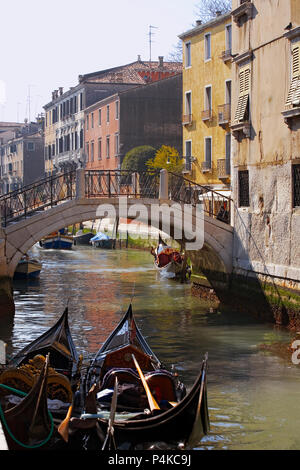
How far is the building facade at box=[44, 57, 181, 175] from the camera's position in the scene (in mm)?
32750

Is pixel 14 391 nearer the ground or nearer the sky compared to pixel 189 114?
nearer the ground

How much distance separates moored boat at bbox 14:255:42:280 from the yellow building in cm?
484

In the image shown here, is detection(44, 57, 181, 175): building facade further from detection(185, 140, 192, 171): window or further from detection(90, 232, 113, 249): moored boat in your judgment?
detection(185, 140, 192, 171): window

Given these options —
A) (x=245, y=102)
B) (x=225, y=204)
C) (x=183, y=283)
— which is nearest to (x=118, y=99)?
(x=183, y=283)

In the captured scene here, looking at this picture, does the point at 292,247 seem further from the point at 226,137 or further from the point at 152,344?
the point at 226,137

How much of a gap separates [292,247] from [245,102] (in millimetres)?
2712

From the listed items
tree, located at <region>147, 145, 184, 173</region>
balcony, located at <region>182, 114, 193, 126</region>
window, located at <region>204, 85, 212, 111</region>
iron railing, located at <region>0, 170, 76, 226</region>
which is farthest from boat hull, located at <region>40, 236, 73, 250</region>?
iron railing, located at <region>0, 170, 76, 226</region>

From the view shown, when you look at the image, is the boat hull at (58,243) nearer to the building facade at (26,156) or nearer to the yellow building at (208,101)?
the yellow building at (208,101)

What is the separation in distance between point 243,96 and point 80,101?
2296cm

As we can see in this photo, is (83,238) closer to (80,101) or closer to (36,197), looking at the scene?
(80,101)

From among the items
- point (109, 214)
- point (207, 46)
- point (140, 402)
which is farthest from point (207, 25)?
point (140, 402)

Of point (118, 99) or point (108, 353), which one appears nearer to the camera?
point (108, 353)

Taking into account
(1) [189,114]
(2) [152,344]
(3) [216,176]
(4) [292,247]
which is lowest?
(2) [152,344]

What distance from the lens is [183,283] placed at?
17.9 m
